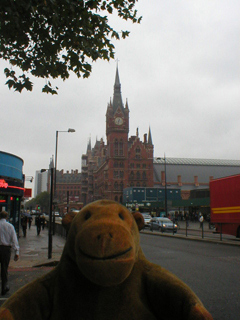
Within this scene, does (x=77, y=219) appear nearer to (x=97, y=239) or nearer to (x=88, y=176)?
(x=97, y=239)

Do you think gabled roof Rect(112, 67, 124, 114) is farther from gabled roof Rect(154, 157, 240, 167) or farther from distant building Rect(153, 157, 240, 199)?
gabled roof Rect(154, 157, 240, 167)

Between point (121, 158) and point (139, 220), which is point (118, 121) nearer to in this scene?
point (121, 158)

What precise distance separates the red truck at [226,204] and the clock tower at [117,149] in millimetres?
65277

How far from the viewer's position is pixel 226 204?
712 inches

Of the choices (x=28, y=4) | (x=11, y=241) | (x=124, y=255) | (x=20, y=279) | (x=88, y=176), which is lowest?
(x=20, y=279)

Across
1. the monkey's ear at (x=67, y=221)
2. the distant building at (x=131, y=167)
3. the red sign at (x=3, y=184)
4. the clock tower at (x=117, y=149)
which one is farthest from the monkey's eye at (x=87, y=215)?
the clock tower at (x=117, y=149)

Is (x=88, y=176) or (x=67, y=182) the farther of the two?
(x=67, y=182)

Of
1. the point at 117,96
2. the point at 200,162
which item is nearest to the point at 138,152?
the point at 117,96

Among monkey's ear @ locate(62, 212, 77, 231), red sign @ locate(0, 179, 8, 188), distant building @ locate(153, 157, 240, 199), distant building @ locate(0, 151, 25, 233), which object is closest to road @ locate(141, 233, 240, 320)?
monkey's ear @ locate(62, 212, 77, 231)

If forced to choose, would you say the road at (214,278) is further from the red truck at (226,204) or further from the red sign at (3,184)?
the red sign at (3,184)

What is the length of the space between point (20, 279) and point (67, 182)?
5940 inches

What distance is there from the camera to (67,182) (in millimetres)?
157000

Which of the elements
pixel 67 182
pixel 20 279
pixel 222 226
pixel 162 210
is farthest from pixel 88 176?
pixel 20 279

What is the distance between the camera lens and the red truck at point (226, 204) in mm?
17078
